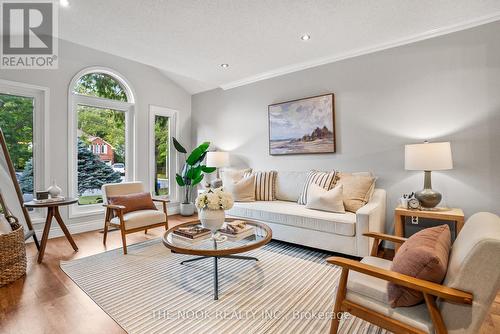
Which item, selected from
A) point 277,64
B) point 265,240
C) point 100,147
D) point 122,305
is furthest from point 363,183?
point 100,147

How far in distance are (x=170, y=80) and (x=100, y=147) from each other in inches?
75.5

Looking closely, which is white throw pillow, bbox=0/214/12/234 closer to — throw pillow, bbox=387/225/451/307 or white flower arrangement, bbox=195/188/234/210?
white flower arrangement, bbox=195/188/234/210

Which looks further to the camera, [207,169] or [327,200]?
[207,169]

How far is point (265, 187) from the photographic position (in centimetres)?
388

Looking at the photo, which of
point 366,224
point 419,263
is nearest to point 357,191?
point 366,224

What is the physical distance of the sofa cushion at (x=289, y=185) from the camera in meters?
3.70

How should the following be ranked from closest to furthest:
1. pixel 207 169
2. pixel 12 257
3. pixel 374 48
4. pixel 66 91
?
pixel 12 257, pixel 374 48, pixel 66 91, pixel 207 169

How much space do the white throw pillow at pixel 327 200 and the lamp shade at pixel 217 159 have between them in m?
1.97

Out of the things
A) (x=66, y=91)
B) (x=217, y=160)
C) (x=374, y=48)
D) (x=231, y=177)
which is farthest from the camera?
(x=217, y=160)

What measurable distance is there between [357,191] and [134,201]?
2837mm

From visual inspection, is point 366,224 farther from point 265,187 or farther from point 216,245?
point 265,187

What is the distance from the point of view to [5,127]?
3.37 meters

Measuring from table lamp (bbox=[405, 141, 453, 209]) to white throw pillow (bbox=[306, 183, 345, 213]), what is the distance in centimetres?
77

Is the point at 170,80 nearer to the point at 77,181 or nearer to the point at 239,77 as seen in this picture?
the point at 239,77
